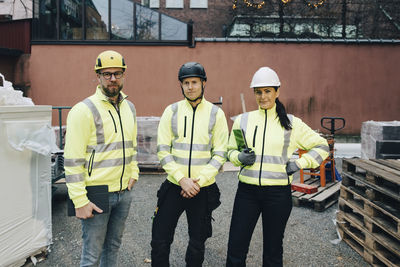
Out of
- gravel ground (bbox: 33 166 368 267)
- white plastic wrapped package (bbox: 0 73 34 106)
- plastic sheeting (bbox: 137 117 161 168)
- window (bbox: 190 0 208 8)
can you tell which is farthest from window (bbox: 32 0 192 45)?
window (bbox: 190 0 208 8)

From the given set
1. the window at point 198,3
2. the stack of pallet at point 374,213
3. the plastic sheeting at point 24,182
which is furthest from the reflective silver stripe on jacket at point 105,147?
the window at point 198,3

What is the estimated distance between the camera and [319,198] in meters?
5.03

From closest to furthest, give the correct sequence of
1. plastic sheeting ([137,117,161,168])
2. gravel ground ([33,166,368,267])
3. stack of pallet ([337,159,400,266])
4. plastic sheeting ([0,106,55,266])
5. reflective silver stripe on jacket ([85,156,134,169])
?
reflective silver stripe on jacket ([85,156,134,169]) → plastic sheeting ([0,106,55,266]) → stack of pallet ([337,159,400,266]) → gravel ground ([33,166,368,267]) → plastic sheeting ([137,117,161,168])

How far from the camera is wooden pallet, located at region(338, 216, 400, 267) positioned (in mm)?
3088

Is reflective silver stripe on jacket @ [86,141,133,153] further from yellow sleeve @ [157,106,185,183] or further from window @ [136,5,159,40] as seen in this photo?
window @ [136,5,159,40]

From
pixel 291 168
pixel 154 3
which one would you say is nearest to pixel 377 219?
pixel 291 168

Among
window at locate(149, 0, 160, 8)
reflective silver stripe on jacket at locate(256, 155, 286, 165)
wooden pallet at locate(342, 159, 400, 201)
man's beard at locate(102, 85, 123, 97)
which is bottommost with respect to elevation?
wooden pallet at locate(342, 159, 400, 201)

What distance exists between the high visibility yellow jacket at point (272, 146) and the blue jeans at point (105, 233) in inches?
39.7

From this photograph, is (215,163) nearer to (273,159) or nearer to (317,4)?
(273,159)

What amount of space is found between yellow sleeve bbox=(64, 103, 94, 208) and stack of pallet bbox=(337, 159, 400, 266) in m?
2.77

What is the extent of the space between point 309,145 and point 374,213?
4.32 ft

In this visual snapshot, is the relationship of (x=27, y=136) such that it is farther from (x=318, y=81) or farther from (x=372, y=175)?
(x=318, y=81)

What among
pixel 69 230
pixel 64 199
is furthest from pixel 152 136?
pixel 69 230

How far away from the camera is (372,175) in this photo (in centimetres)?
339
